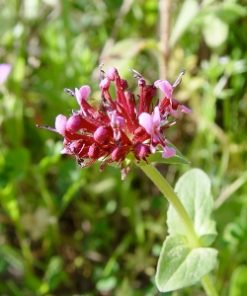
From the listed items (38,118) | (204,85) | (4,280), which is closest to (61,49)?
(38,118)

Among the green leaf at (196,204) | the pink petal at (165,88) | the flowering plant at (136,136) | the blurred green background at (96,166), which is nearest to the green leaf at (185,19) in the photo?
the blurred green background at (96,166)

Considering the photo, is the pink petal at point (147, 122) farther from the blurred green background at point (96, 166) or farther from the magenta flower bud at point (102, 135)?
the blurred green background at point (96, 166)

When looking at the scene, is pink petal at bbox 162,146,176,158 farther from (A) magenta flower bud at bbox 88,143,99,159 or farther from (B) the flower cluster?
(A) magenta flower bud at bbox 88,143,99,159

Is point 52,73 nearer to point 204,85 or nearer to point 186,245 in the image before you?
point 204,85

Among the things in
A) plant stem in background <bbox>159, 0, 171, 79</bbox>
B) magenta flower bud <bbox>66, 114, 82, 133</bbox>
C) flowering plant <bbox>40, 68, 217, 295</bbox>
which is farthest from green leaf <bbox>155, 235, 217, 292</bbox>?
plant stem in background <bbox>159, 0, 171, 79</bbox>

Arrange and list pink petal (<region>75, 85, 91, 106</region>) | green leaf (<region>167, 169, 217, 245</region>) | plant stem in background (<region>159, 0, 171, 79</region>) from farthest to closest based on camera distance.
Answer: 1. plant stem in background (<region>159, 0, 171, 79</region>)
2. green leaf (<region>167, 169, 217, 245</region>)
3. pink petal (<region>75, 85, 91, 106</region>)

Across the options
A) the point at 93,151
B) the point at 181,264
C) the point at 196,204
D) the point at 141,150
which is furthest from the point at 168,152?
the point at 196,204

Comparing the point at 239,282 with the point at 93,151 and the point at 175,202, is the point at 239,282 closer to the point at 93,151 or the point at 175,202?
the point at 175,202
